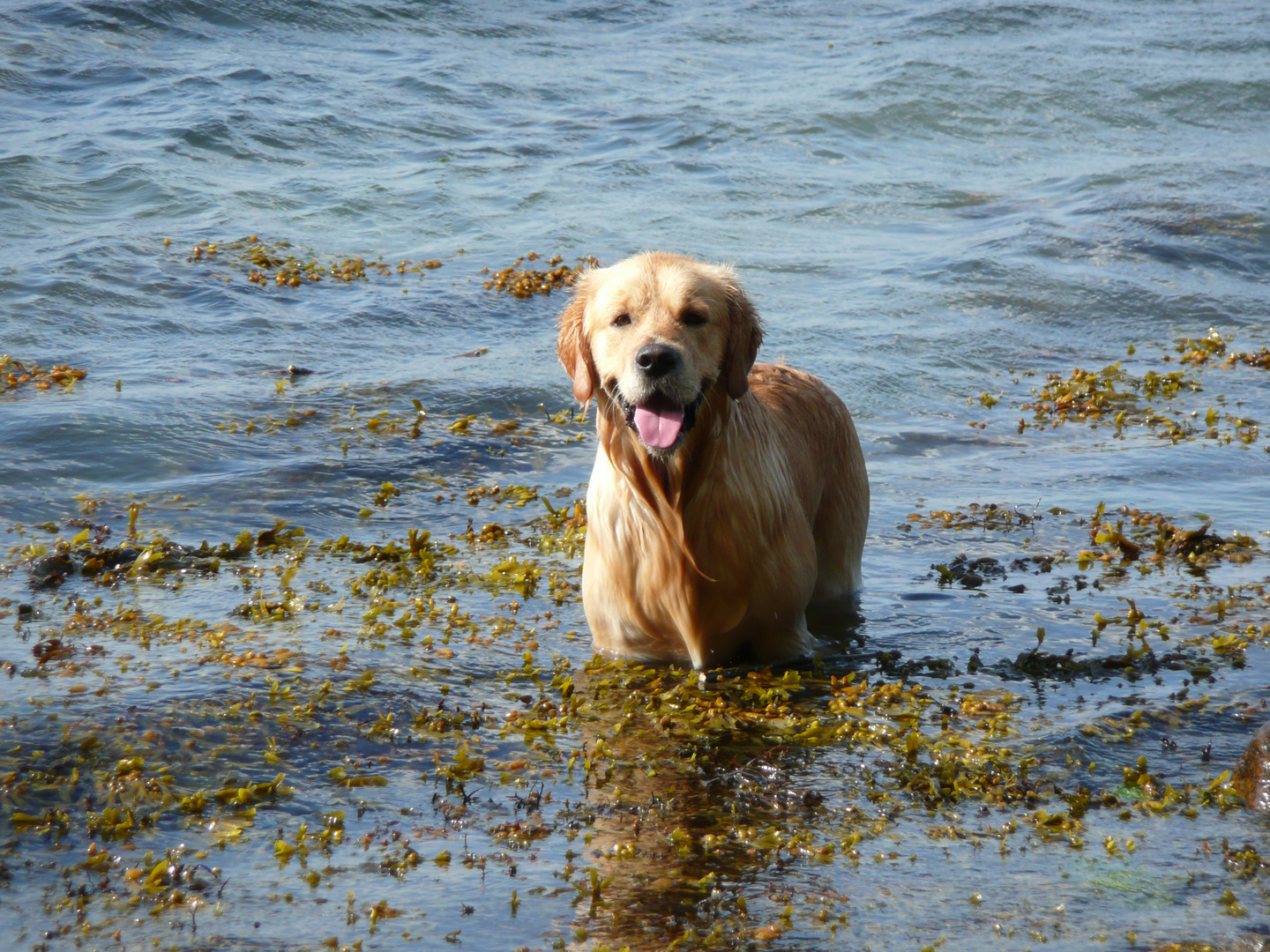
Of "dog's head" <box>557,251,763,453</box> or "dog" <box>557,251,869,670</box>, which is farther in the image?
"dog" <box>557,251,869,670</box>

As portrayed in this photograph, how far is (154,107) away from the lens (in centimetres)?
1788

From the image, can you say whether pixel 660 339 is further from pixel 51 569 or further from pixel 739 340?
pixel 51 569

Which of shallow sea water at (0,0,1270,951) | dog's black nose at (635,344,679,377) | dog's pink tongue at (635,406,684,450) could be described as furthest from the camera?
dog's pink tongue at (635,406,684,450)

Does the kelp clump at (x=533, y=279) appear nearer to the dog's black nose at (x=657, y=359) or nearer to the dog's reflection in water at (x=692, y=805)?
the dog's reflection in water at (x=692, y=805)

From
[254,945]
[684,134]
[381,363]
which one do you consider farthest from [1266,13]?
[254,945]

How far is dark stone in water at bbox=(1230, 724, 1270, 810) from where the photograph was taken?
4707 millimetres

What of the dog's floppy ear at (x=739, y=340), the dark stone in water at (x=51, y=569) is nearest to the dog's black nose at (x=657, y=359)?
the dog's floppy ear at (x=739, y=340)

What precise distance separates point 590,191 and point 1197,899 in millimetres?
13729

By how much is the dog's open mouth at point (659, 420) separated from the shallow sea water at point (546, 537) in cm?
117

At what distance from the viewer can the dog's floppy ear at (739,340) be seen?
5.71 m

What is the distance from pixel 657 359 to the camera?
17.4ft

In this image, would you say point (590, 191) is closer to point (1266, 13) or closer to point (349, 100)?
point (349, 100)

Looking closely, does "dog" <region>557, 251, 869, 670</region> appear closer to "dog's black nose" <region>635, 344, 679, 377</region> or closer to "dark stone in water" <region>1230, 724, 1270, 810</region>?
"dog's black nose" <region>635, 344, 679, 377</region>

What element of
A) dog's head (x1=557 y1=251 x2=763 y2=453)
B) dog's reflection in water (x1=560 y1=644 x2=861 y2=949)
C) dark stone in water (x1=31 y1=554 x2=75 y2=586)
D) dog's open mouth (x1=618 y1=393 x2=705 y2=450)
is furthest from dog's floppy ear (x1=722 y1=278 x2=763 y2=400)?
dark stone in water (x1=31 y1=554 x2=75 y2=586)
